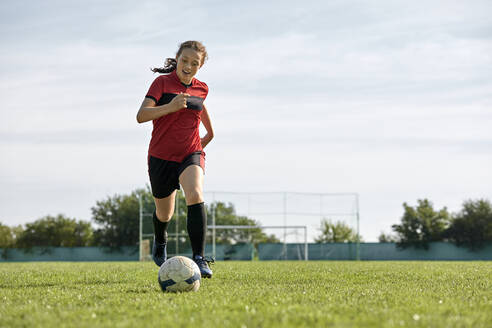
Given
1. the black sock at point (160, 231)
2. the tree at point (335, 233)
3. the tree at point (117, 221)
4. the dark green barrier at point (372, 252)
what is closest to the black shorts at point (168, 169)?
the black sock at point (160, 231)

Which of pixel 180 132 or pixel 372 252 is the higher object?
pixel 180 132

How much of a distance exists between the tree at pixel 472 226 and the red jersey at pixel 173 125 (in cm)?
4093

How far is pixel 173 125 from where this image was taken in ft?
21.1

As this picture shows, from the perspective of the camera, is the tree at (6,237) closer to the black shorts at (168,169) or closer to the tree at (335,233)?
the tree at (335,233)

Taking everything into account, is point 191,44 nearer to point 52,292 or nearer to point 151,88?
point 151,88

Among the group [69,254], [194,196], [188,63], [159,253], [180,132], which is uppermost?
[188,63]

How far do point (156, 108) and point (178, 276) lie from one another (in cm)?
187

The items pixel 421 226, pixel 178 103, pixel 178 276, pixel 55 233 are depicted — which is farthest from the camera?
pixel 55 233

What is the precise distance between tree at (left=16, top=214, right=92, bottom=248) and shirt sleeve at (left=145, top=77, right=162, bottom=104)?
5206 cm

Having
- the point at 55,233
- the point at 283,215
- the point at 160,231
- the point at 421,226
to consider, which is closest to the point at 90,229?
the point at 55,233

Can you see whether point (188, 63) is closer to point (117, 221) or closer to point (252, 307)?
point (252, 307)

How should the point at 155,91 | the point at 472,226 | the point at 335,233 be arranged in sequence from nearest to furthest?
1. the point at 155,91
2. the point at 335,233
3. the point at 472,226

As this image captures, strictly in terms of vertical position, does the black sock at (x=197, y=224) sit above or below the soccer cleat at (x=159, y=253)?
above

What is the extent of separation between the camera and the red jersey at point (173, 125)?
6375mm
